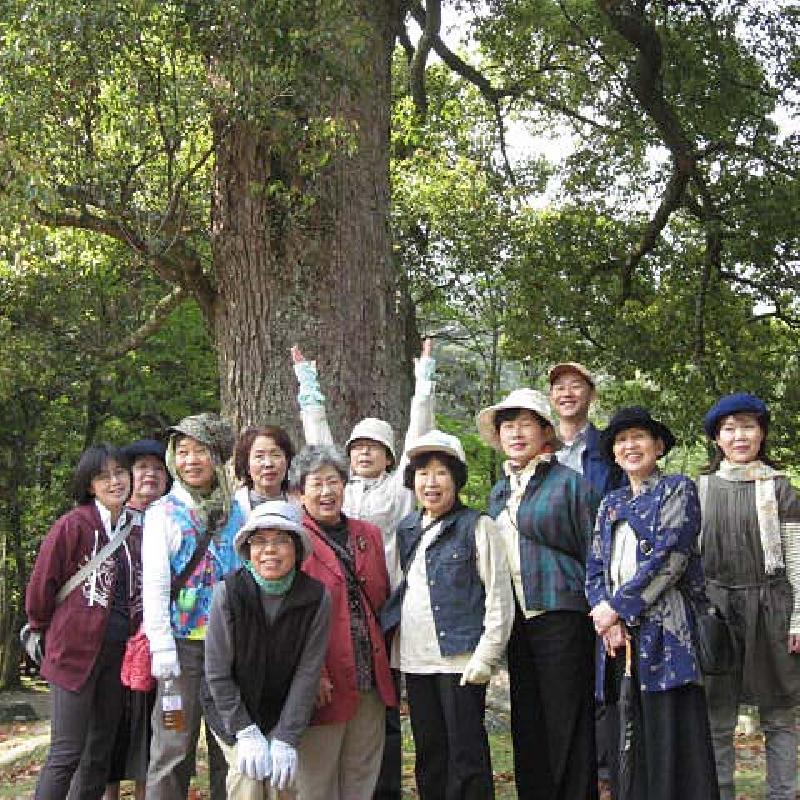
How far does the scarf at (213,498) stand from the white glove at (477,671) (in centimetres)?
140

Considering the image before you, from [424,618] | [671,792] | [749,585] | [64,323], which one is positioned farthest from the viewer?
[64,323]

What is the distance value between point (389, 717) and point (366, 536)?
1.09m

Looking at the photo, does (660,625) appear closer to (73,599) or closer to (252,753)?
(252,753)

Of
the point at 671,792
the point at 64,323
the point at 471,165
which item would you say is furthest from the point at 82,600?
the point at 471,165

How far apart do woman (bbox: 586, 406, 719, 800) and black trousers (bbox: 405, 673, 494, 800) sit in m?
0.68

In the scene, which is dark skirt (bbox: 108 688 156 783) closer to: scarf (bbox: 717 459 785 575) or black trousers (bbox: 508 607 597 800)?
black trousers (bbox: 508 607 597 800)

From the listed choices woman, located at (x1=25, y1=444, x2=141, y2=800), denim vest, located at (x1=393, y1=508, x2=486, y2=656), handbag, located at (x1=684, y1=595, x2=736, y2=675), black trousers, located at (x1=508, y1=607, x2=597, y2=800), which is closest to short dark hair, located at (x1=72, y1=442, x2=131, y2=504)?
woman, located at (x1=25, y1=444, x2=141, y2=800)

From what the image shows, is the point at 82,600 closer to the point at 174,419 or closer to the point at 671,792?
the point at 671,792

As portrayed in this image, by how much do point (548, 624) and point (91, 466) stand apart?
8.26 feet

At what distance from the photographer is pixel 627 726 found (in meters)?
4.58

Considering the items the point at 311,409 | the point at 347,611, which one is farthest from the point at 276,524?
the point at 311,409

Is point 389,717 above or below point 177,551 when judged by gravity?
below

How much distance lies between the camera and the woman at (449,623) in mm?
4621

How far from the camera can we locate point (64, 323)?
15578 millimetres
